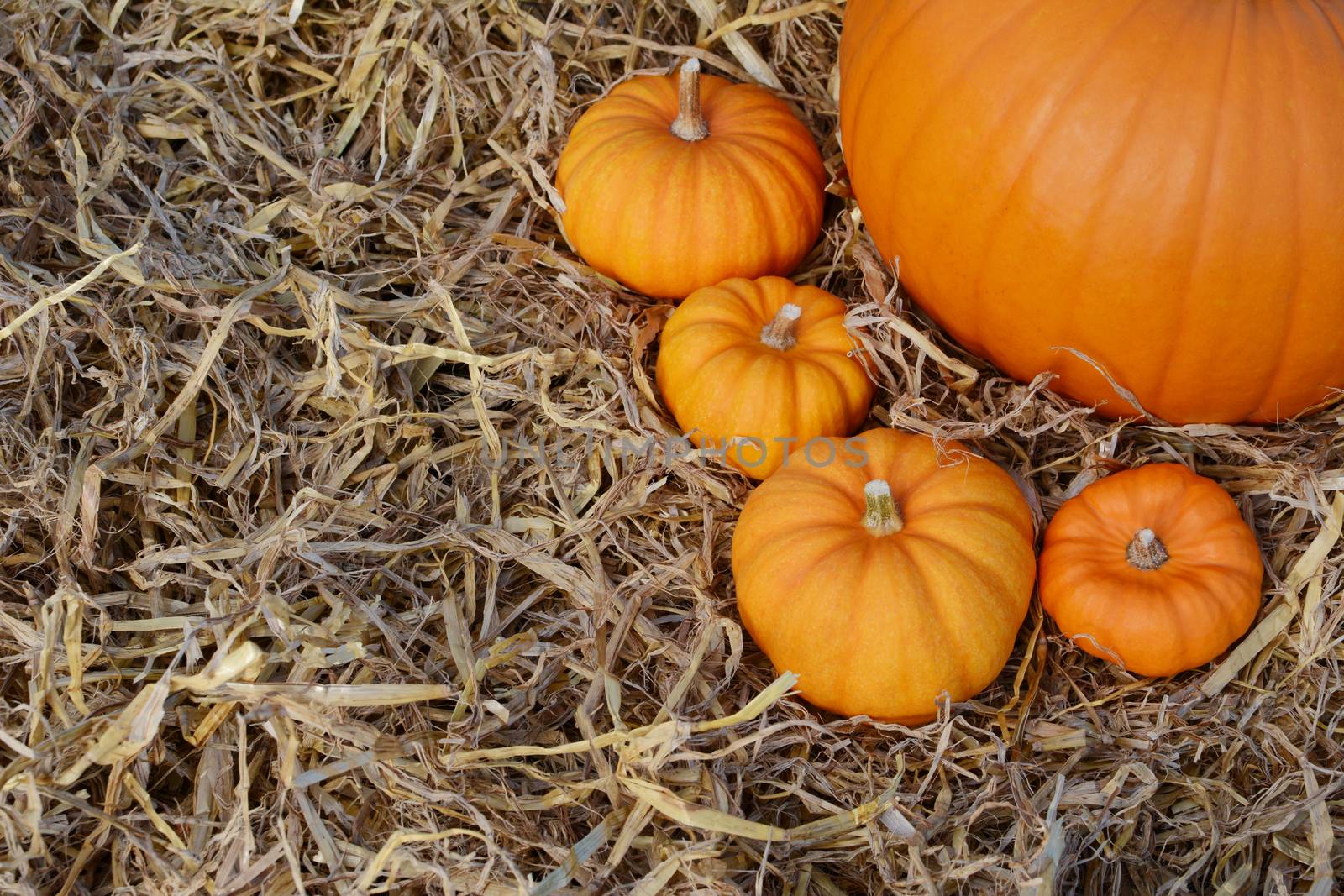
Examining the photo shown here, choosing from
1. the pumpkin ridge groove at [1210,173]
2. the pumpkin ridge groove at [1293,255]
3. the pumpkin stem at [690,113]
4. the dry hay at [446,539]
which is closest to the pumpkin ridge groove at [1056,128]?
the pumpkin ridge groove at [1210,173]

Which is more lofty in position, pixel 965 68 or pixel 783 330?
pixel 965 68

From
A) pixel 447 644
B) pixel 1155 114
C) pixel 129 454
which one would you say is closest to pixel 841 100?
pixel 1155 114

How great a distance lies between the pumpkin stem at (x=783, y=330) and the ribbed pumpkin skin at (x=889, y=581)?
37 cm

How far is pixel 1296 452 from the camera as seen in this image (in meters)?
2.67

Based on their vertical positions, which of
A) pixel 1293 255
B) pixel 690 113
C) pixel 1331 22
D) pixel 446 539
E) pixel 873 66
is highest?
Answer: pixel 1331 22

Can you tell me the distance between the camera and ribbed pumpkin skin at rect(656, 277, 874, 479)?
2.68 meters

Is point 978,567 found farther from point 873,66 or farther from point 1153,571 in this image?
point 873,66

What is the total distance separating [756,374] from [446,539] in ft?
2.70

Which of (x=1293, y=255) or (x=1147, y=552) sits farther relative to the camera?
(x=1147, y=552)

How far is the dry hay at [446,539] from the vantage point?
2.21 metres

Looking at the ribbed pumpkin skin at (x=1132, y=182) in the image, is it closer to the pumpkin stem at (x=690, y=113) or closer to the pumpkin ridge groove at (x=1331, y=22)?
the pumpkin ridge groove at (x=1331, y=22)

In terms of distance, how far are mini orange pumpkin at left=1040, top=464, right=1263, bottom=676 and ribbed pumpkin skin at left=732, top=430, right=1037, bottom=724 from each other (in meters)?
0.11

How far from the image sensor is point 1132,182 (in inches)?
90.7

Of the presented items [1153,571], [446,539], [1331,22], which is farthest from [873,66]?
[446,539]
